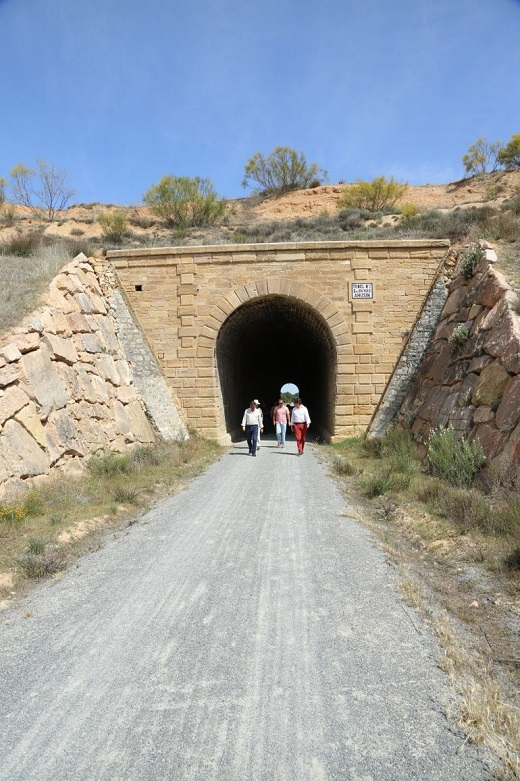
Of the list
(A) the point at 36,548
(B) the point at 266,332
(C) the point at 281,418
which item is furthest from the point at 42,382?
(B) the point at 266,332

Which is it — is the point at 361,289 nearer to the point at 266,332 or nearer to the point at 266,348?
the point at 266,332

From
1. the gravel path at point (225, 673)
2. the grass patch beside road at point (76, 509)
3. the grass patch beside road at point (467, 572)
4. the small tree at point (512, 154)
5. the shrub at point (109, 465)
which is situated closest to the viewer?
the gravel path at point (225, 673)

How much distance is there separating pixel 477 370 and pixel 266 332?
12.2 metres

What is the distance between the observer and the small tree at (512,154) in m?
37.7

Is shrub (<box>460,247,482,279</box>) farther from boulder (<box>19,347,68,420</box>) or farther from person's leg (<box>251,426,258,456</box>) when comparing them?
boulder (<box>19,347,68,420</box>)

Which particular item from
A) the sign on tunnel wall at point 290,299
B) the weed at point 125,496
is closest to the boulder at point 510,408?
the weed at point 125,496

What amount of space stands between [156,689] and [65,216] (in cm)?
4384

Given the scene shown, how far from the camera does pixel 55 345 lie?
10297mm

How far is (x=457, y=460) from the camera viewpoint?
304 inches

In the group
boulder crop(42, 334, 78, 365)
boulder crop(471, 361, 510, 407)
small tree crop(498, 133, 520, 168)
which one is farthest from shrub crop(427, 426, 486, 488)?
small tree crop(498, 133, 520, 168)

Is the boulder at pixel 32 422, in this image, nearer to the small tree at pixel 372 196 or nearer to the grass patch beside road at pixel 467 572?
the grass patch beside road at pixel 467 572

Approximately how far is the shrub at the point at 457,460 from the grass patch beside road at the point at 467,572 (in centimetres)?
16

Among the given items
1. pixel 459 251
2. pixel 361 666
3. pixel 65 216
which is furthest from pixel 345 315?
pixel 65 216

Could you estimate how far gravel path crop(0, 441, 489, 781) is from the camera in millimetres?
2215
